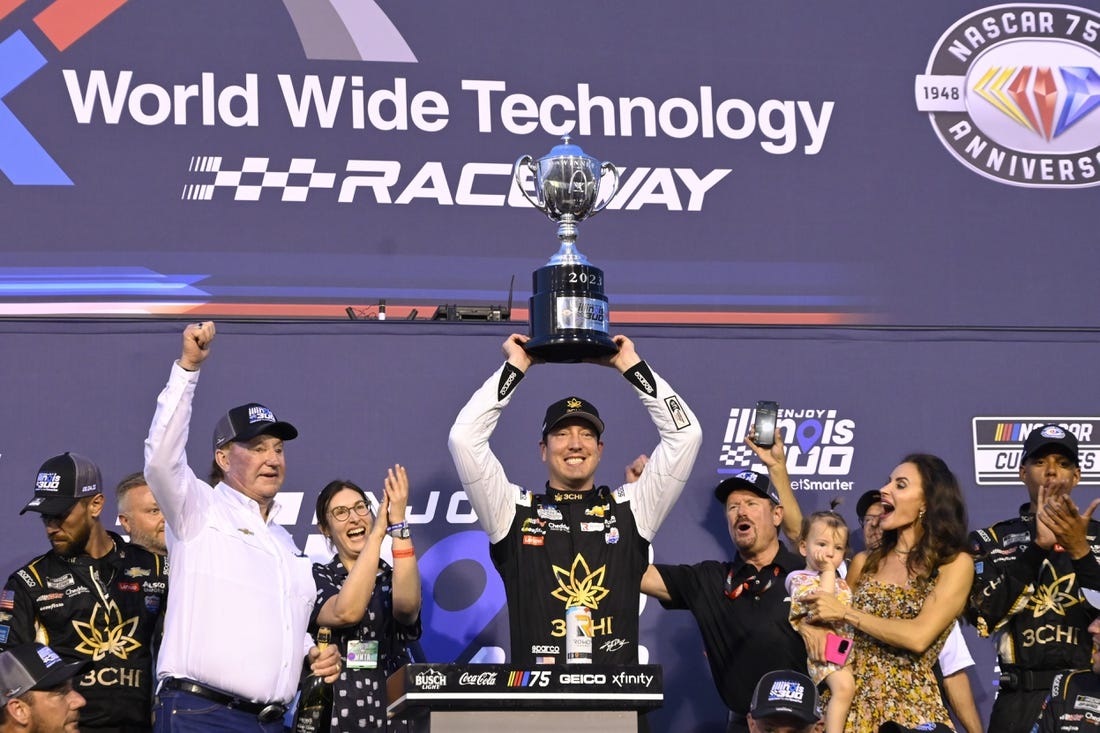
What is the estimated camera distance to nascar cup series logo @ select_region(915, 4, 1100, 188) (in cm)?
762

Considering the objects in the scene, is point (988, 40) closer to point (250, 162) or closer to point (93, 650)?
point (250, 162)

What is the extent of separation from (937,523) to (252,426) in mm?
2263

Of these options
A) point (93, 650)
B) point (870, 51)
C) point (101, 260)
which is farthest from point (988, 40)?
point (93, 650)

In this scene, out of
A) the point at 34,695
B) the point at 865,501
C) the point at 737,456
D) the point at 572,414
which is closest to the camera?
the point at 34,695

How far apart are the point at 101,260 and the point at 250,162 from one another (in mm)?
763

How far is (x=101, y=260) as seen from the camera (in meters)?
6.87

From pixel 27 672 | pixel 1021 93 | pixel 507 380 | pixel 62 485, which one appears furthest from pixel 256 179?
pixel 1021 93

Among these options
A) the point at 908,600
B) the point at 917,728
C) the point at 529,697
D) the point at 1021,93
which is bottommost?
the point at 917,728

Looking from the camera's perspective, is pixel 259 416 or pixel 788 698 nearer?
pixel 788 698

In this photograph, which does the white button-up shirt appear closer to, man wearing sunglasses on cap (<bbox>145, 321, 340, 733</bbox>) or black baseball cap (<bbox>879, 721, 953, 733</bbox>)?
man wearing sunglasses on cap (<bbox>145, 321, 340, 733</bbox>)

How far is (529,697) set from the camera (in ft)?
14.0

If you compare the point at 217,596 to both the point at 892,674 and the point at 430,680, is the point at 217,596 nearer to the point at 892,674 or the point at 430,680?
the point at 430,680

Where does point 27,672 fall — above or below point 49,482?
below

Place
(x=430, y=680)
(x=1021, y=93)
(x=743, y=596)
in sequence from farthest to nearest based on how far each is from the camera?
1. (x=1021, y=93)
2. (x=743, y=596)
3. (x=430, y=680)
